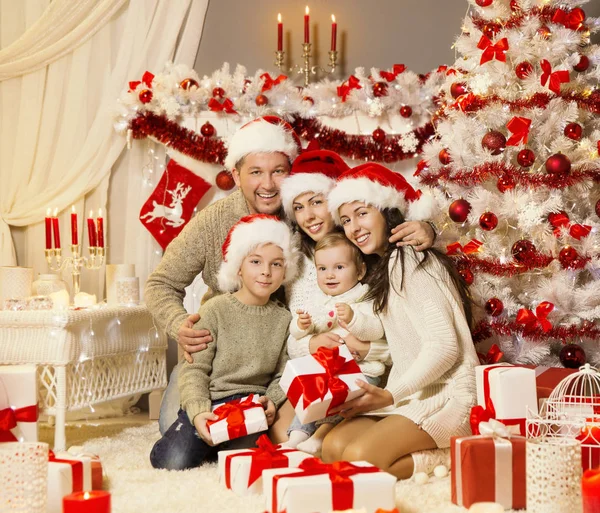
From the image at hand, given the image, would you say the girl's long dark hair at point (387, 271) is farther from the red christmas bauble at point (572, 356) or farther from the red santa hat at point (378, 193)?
the red christmas bauble at point (572, 356)

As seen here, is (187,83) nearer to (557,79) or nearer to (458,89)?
(458,89)

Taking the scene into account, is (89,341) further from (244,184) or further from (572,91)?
(572,91)

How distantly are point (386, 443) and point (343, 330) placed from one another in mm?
535

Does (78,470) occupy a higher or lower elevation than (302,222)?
lower

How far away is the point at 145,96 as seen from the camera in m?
4.18

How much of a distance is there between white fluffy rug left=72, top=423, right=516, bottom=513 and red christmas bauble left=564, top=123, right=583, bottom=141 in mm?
1508

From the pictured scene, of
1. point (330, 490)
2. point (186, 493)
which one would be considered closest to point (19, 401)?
point (186, 493)

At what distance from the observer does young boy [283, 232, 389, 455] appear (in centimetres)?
292

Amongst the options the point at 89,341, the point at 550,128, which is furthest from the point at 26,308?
the point at 550,128

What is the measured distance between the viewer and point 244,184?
3.42 meters

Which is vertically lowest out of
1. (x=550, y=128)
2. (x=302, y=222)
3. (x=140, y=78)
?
(x=302, y=222)

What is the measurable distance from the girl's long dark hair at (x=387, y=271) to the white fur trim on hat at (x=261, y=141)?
662 mm

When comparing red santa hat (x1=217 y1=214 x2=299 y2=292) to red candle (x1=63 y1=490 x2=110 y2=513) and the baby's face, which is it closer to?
the baby's face

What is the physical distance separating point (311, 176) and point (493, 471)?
1.39 metres
